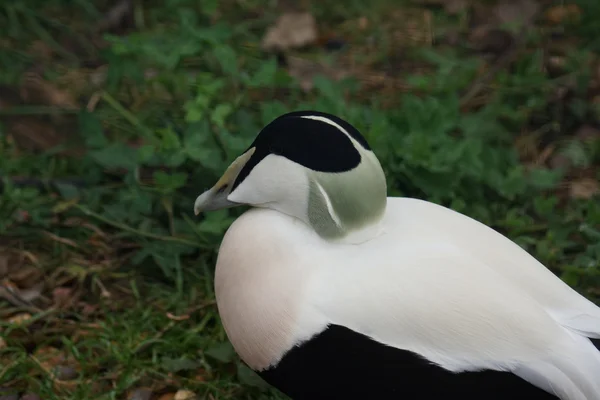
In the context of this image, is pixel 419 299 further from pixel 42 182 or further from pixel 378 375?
pixel 42 182

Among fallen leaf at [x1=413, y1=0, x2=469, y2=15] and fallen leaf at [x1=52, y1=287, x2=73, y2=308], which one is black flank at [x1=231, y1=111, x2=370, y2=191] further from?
fallen leaf at [x1=413, y1=0, x2=469, y2=15]

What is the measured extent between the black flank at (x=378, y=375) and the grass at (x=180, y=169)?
1.48 ft

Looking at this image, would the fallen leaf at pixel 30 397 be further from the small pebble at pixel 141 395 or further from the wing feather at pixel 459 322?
the wing feather at pixel 459 322

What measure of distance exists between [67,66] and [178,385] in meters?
1.66

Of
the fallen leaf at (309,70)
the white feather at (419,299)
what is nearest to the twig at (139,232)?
the white feather at (419,299)

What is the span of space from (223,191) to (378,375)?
0.51 metres

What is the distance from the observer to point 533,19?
3.71 m

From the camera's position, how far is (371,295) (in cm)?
162

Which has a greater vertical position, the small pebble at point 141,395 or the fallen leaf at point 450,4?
the fallen leaf at point 450,4

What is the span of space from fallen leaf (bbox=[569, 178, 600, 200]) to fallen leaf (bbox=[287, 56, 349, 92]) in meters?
0.96

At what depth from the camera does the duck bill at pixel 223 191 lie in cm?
186

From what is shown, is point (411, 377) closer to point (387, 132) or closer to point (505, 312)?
point (505, 312)

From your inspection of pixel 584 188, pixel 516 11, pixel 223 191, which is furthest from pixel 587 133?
pixel 223 191

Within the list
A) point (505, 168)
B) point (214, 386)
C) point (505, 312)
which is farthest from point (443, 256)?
point (505, 168)
